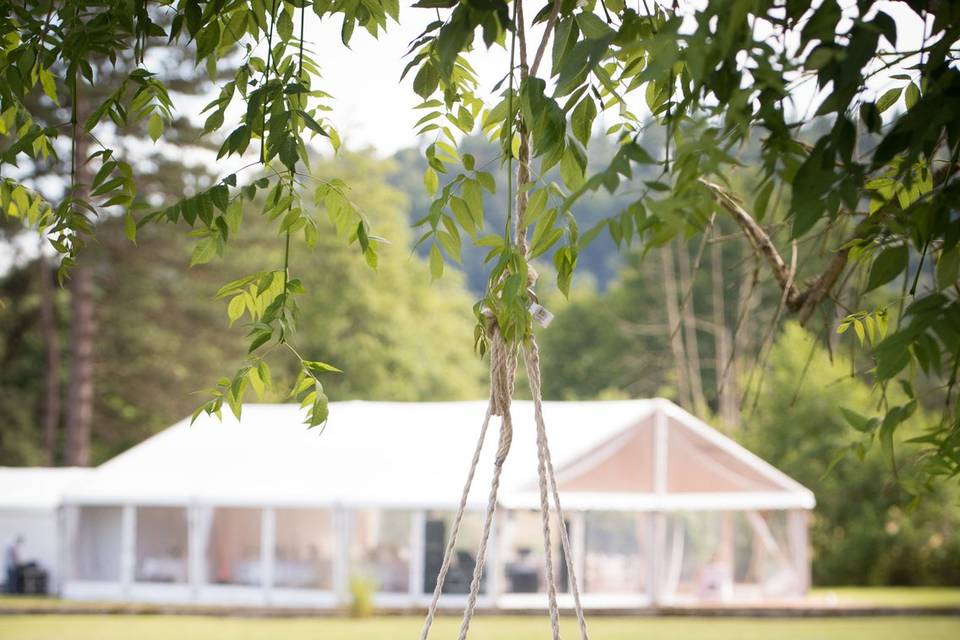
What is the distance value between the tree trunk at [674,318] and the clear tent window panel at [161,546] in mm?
19270

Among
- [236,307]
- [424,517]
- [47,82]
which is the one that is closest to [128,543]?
[424,517]

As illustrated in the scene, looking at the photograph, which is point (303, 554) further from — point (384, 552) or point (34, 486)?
point (34, 486)

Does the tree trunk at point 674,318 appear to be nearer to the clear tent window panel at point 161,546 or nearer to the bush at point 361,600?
the clear tent window panel at point 161,546

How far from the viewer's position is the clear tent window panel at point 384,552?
17.1 meters

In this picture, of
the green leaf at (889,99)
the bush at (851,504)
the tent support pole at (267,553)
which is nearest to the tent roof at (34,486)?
the tent support pole at (267,553)

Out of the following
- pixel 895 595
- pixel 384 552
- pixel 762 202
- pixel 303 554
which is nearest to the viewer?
pixel 762 202

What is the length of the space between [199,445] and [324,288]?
51.3 feet

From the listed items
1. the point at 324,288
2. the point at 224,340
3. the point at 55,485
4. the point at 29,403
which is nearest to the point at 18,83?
the point at 55,485

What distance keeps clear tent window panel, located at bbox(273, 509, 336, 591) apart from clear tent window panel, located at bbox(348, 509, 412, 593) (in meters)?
0.36

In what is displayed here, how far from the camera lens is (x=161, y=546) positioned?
17859 millimetres

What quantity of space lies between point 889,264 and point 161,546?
17.2 metres

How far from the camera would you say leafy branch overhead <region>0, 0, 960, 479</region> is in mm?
1421

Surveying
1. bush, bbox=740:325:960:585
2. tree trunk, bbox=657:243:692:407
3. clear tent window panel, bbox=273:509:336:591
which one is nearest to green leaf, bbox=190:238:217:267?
clear tent window panel, bbox=273:509:336:591

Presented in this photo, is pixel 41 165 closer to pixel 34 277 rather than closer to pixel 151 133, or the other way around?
pixel 34 277
